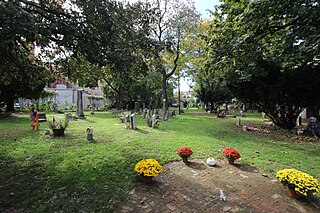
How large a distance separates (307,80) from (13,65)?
13.8 metres

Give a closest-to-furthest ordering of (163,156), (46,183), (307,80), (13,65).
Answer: (46,183)
(163,156)
(13,65)
(307,80)

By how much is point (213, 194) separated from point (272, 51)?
969 cm

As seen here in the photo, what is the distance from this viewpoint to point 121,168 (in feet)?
15.8

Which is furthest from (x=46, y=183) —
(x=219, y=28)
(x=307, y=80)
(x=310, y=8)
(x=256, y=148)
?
(x=307, y=80)

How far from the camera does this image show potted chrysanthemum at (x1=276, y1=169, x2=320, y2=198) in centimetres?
328

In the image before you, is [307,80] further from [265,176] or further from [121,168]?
[121,168]

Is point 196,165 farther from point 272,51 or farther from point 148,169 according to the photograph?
point 272,51

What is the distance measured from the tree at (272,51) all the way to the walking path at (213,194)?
217 inches

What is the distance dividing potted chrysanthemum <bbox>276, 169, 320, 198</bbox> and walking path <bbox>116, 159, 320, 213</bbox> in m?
0.19

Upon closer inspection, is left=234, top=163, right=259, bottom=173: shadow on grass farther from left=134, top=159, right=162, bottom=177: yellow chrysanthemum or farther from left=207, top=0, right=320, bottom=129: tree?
left=207, top=0, right=320, bottom=129: tree

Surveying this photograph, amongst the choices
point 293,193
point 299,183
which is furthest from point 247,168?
point 299,183

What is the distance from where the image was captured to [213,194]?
363cm

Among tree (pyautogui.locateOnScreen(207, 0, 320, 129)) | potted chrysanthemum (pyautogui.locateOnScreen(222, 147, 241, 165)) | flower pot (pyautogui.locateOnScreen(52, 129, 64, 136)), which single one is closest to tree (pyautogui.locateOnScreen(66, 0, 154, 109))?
potted chrysanthemum (pyautogui.locateOnScreen(222, 147, 241, 165))

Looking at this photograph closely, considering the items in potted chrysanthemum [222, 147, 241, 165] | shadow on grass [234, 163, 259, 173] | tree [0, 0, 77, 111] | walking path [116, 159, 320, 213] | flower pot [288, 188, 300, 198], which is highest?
tree [0, 0, 77, 111]
